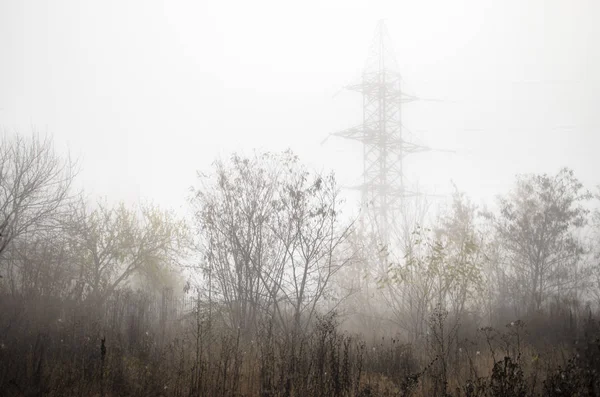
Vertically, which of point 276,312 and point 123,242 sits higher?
point 123,242

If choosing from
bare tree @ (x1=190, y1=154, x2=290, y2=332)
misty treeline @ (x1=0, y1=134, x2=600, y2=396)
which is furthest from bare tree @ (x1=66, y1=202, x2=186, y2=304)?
bare tree @ (x1=190, y1=154, x2=290, y2=332)

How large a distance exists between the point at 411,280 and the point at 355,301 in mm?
8222

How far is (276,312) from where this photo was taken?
1438 cm

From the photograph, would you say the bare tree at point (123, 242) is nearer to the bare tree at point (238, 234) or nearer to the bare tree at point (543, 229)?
the bare tree at point (238, 234)

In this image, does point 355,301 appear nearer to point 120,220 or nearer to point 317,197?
point 317,197

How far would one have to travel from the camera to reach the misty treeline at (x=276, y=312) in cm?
632

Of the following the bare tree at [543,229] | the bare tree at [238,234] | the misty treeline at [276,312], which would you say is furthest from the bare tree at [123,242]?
the bare tree at [543,229]

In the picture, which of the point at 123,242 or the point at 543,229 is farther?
the point at 123,242

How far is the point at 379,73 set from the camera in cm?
3234

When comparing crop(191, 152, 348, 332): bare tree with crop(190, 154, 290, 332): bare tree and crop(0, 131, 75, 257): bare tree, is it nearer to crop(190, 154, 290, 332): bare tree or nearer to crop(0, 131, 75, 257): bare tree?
crop(190, 154, 290, 332): bare tree

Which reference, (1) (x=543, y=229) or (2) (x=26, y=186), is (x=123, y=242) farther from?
(1) (x=543, y=229)

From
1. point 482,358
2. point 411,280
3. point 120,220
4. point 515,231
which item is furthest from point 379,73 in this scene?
point 482,358

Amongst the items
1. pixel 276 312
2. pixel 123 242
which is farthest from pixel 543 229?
pixel 123 242

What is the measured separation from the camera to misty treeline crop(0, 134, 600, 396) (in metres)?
6.32
